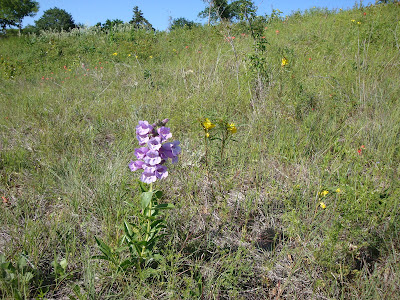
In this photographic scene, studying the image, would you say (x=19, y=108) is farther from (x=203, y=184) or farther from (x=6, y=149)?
(x=203, y=184)

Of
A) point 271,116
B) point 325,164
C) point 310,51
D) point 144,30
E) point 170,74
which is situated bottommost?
point 325,164

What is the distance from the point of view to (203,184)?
2379 mm

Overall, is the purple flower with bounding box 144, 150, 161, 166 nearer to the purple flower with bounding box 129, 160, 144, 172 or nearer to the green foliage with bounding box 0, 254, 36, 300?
the purple flower with bounding box 129, 160, 144, 172

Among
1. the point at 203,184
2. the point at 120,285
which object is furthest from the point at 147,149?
the point at 203,184

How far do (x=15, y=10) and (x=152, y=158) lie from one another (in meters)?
34.3

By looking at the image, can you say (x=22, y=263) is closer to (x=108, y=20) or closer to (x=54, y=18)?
(x=108, y=20)

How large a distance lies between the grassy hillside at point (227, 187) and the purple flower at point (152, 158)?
0.55 m

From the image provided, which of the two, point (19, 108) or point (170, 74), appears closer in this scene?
point (19, 108)

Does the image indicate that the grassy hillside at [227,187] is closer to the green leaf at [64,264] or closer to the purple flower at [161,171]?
the green leaf at [64,264]

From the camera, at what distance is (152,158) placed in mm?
1456

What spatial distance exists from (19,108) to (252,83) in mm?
3603

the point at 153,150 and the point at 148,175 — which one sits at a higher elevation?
the point at 153,150

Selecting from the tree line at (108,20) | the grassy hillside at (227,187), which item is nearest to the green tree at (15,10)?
the tree line at (108,20)

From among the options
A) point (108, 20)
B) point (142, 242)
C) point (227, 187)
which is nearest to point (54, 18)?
point (108, 20)
